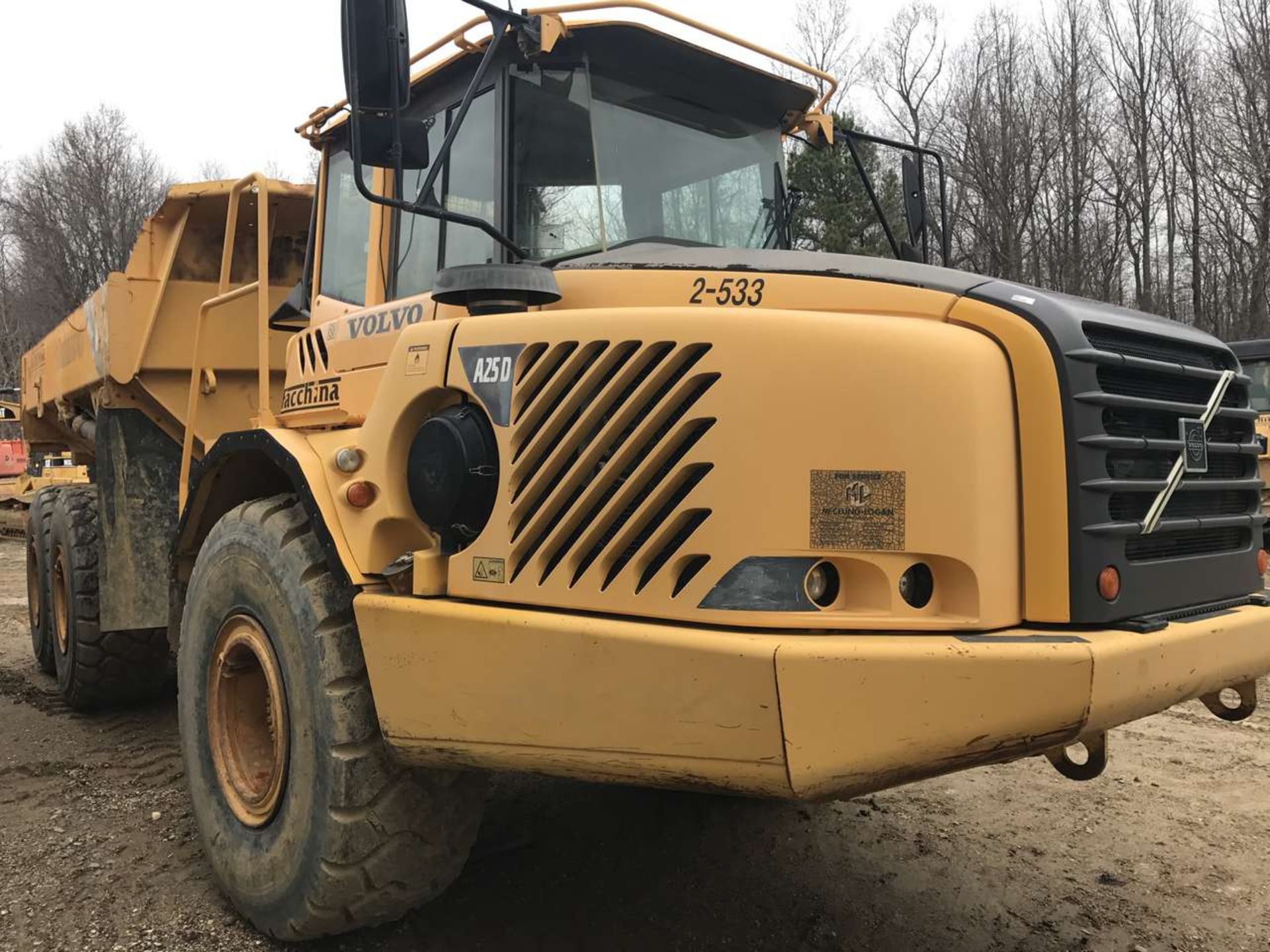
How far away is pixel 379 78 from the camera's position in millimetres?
2555

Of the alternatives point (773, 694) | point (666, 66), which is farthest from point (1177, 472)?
point (666, 66)

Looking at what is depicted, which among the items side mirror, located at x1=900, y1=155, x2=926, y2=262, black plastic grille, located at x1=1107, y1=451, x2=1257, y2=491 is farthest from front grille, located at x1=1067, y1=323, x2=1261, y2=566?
side mirror, located at x1=900, y1=155, x2=926, y2=262

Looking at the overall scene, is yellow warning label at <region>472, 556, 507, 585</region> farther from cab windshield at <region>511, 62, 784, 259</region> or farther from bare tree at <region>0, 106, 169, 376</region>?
bare tree at <region>0, 106, 169, 376</region>

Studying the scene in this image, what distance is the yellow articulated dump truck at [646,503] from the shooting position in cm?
224

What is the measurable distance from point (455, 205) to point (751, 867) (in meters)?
2.48

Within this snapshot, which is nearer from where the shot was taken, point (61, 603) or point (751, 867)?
point (751, 867)

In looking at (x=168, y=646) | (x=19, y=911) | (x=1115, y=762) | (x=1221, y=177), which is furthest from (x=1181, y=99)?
(x=19, y=911)

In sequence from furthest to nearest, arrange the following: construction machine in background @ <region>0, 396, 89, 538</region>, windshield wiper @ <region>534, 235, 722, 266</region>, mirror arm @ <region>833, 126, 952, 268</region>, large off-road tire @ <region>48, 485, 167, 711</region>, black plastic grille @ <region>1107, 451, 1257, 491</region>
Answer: construction machine in background @ <region>0, 396, 89, 538</region>
large off-road tire @ <region>48, 485, 167, 711</region>
mirror arm @ <region>833, 126, 952, 268</region>
windshield wiper @ <region>534, 235, 722, 266</region>
black plastic grille @ <region>1107, 451, 1257, 491</region>

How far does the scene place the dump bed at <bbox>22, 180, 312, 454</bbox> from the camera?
5.14 metres

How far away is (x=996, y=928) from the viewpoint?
Answer: 3355 millimetres

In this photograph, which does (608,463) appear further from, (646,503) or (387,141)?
(387,141)

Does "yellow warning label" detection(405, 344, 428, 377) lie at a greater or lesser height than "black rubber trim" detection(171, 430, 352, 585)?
greater

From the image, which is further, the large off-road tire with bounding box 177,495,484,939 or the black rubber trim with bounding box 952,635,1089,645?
the large off-road tire with bounding box 177,495,484,939

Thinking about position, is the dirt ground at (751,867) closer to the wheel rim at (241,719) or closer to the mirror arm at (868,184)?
the wheel rim at (241,719)
